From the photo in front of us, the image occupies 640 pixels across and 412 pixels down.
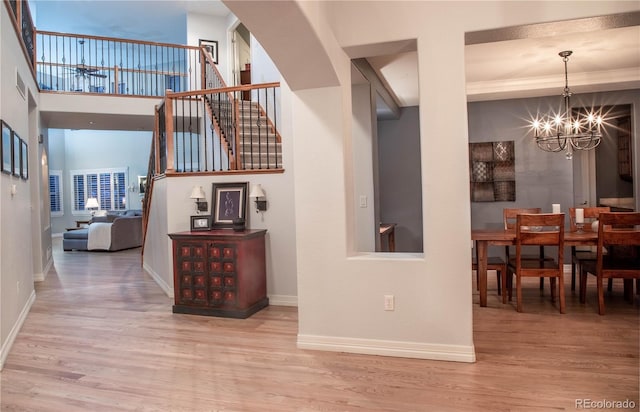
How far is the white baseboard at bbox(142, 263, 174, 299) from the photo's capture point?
5.53 metres

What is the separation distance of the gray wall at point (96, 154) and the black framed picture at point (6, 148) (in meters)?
9.89

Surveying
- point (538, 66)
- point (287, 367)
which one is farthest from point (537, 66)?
point (287, 367)

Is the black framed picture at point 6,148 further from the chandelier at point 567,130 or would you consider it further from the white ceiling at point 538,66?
the chandelier at point 567,130

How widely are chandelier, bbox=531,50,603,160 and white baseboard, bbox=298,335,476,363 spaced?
10.7 ft

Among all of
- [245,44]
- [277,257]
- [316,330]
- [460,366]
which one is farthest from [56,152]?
[460,366]

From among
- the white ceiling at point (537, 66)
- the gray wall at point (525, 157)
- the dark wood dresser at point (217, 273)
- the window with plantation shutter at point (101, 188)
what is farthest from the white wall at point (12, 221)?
the window with plantation shutter at point (101, 188)

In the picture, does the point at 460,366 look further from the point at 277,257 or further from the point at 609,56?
the point at 609,56

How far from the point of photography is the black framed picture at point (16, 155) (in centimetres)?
424

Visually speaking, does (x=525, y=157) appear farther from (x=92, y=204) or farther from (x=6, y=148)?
(x=92, y=204)

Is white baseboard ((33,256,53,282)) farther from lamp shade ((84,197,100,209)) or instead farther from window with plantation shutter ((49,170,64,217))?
window with plantation shutter ((49,170,64,217))

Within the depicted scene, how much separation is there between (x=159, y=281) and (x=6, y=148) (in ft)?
9.50

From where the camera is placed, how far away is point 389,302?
133 inches

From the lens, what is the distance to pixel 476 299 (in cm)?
501

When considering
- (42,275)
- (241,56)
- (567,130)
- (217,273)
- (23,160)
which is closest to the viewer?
(217,273)
